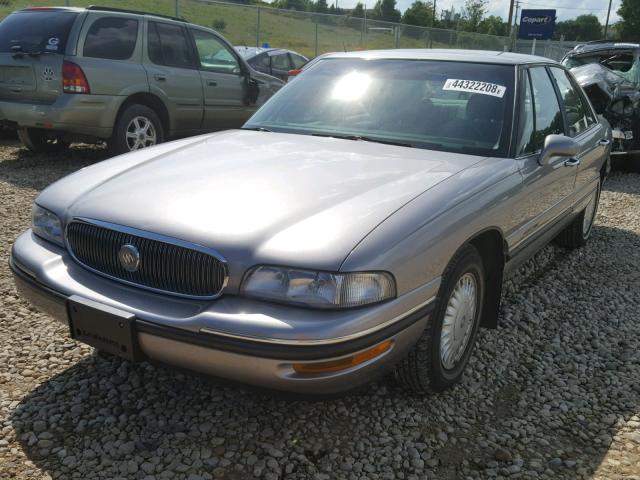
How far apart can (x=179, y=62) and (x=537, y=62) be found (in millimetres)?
5101

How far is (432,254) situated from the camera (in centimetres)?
240

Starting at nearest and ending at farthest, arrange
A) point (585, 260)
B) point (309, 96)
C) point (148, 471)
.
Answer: point (148, 471)
point (309, 96)
point (585, 260)

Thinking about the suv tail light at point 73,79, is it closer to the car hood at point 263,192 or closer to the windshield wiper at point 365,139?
the car hood at point 263,192

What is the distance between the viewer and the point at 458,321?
9.34 feet

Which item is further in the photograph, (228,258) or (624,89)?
(624,89)

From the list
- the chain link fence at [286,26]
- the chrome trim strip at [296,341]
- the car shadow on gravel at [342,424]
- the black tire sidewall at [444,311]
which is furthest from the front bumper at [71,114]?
the chain link fence at [286,26]

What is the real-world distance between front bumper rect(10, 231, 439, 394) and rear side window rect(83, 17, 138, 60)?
5246mm

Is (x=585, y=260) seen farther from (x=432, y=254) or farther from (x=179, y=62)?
(x=179, y=62)

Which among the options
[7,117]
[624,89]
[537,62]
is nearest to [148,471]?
[537,62]

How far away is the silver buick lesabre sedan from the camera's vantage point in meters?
2.12

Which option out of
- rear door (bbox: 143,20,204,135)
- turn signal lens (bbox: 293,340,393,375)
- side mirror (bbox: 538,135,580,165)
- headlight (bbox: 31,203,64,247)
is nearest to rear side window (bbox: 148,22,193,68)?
rear door (bbox: 143,20,204,135)

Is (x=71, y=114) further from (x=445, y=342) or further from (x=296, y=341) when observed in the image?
(x=296, y=341)

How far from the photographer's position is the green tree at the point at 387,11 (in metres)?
66.4

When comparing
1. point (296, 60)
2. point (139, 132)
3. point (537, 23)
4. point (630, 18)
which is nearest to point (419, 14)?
point (630, 18)
